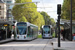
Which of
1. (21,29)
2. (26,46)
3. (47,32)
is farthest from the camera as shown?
(47,32)

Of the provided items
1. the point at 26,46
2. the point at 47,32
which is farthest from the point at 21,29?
the point at 47,32

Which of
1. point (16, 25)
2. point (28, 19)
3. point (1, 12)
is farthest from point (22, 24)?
point (1, 12)

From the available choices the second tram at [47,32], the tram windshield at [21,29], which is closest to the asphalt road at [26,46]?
the tram windshield at [21,29]

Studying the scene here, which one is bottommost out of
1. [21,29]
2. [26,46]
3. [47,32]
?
[26,46]

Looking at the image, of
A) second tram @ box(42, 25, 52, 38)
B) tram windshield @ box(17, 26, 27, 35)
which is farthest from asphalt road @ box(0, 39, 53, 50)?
second tram @ box(42, 25, 52, 38)

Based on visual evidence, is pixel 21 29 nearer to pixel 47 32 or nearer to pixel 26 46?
pixel 26 46

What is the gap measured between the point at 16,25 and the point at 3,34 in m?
2.41

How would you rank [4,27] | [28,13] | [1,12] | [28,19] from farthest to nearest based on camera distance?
[1,12] → [28,19] → [28,13] → [4,27]

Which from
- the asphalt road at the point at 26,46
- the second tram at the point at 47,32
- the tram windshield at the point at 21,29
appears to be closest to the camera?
the asphalt road at the point at 26,46

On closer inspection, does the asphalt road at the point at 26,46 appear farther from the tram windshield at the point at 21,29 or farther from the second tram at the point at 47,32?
the second tram at the point at 47,32

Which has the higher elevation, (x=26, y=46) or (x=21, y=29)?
(x=21, y=29)

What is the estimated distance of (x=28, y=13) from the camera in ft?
216

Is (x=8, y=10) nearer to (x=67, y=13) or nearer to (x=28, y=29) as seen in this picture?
(x=67, y=13)

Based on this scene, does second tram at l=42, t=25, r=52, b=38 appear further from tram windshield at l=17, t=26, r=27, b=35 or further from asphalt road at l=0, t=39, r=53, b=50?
asphalt road at l=0, t=39, r=53, b=50
